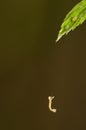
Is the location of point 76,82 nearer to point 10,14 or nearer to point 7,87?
point 7,87

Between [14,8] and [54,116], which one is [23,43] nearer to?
[14,8]

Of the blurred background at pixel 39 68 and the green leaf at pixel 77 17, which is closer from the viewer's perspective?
the green leaf at pixel 77 17

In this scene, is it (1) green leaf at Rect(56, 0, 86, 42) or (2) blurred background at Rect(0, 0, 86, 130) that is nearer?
(1) green leaf at Rect(56, 0, 86, 42)

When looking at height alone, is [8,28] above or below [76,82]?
above

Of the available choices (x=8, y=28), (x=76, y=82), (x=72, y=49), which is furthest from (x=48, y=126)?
(x=8, y=28)

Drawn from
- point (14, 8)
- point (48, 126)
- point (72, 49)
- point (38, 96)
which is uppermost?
point (14, 8)

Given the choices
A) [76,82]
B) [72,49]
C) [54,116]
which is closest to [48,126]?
[54,116]

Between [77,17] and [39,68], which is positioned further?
[39,68]
